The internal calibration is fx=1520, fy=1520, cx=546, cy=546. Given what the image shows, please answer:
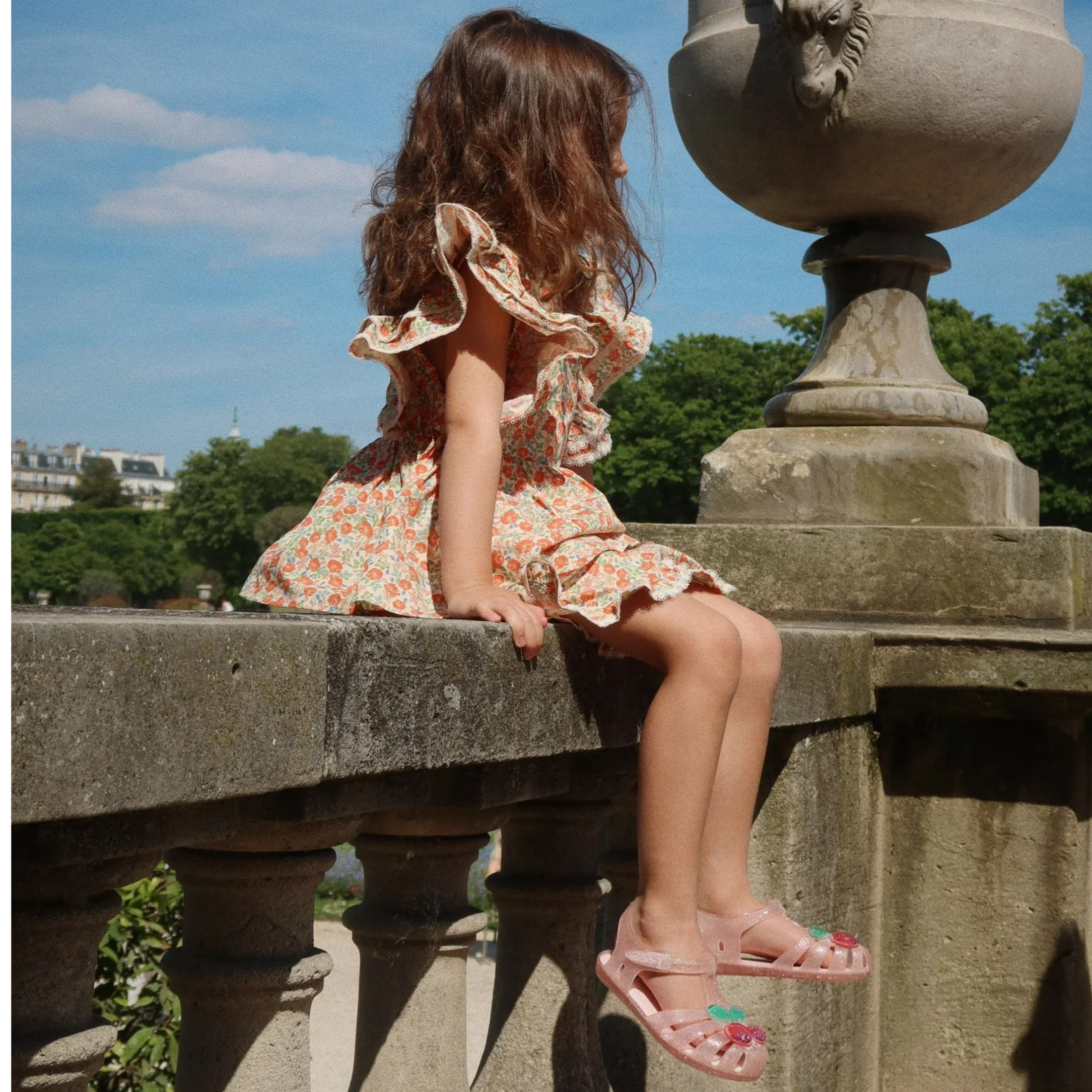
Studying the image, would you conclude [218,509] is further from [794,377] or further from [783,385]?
[783,385]

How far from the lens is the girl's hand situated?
2107mm

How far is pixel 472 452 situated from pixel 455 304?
0.99 feet

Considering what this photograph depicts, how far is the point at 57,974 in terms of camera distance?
5.00 ft

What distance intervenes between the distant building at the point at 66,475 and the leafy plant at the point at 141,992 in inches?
4448

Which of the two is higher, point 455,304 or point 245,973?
point 455,304

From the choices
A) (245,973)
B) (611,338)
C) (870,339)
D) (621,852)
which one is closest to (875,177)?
(870,339)

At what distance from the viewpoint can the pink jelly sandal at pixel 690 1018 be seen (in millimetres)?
2172

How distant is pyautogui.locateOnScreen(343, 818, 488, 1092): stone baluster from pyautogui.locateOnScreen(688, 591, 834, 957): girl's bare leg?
1.47ft

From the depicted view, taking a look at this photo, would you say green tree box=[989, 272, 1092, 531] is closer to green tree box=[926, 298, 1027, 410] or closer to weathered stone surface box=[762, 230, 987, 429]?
green tree box=[926, 298, 1027, 410]

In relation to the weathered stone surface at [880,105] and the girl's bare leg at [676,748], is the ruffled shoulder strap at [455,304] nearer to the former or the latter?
the girl's bare leg at [676,748]

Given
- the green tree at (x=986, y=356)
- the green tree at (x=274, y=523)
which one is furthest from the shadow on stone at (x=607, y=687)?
the green tree at (x=274, y=523)

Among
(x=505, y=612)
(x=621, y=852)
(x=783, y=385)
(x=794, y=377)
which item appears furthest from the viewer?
(x=794, y=377)

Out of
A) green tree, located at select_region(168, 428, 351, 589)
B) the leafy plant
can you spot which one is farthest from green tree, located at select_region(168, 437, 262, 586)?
the leafy plant

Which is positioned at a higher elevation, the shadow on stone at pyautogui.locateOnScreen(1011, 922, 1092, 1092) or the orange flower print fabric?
the orange flower print fabric
